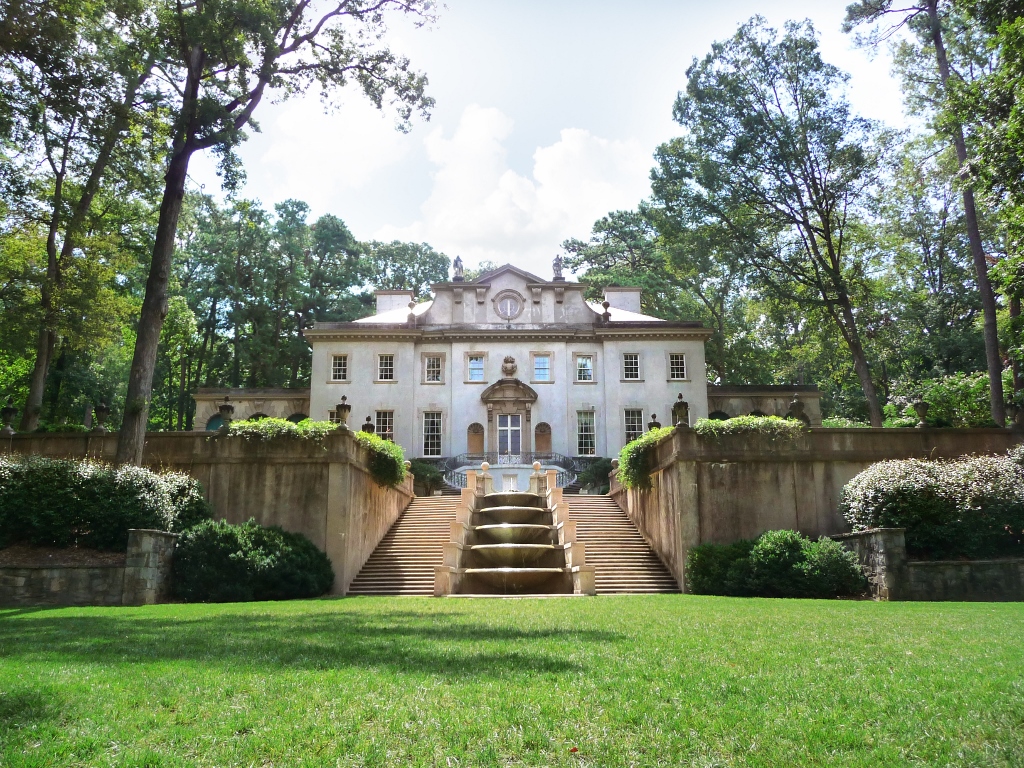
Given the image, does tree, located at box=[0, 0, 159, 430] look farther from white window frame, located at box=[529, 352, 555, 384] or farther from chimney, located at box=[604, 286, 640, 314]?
chimney, located at box=[604, 286, 640, 314]

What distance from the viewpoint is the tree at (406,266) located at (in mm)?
54438

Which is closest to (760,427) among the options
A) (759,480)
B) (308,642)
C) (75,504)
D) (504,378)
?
(759,480)

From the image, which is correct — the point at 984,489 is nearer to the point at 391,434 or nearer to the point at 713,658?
the point at 713,658

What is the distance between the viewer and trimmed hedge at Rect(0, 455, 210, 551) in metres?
16.0

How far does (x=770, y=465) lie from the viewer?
1939 cm

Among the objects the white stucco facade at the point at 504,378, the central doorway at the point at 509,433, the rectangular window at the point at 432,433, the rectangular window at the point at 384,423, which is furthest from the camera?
the rectangular window at the point at 384,423

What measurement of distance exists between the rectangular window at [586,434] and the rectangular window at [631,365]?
2.63 m

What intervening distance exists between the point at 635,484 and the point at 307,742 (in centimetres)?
1879

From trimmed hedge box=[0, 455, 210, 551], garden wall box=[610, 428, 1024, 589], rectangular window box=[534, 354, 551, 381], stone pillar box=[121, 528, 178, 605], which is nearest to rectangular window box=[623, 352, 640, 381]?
rectangular window box=[534, 354, 551, 381]

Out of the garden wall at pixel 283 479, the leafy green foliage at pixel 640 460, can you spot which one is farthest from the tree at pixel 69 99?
the leafy green foliage at pixel 640 460

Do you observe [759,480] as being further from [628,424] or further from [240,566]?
[628,424]

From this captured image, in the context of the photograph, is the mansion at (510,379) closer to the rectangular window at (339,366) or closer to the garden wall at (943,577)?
the rectangular window at (339,366)

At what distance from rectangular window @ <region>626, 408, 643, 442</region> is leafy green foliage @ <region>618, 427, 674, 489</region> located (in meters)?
16.4

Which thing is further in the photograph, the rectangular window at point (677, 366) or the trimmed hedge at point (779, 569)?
the rectangular window at point (677, 366)
